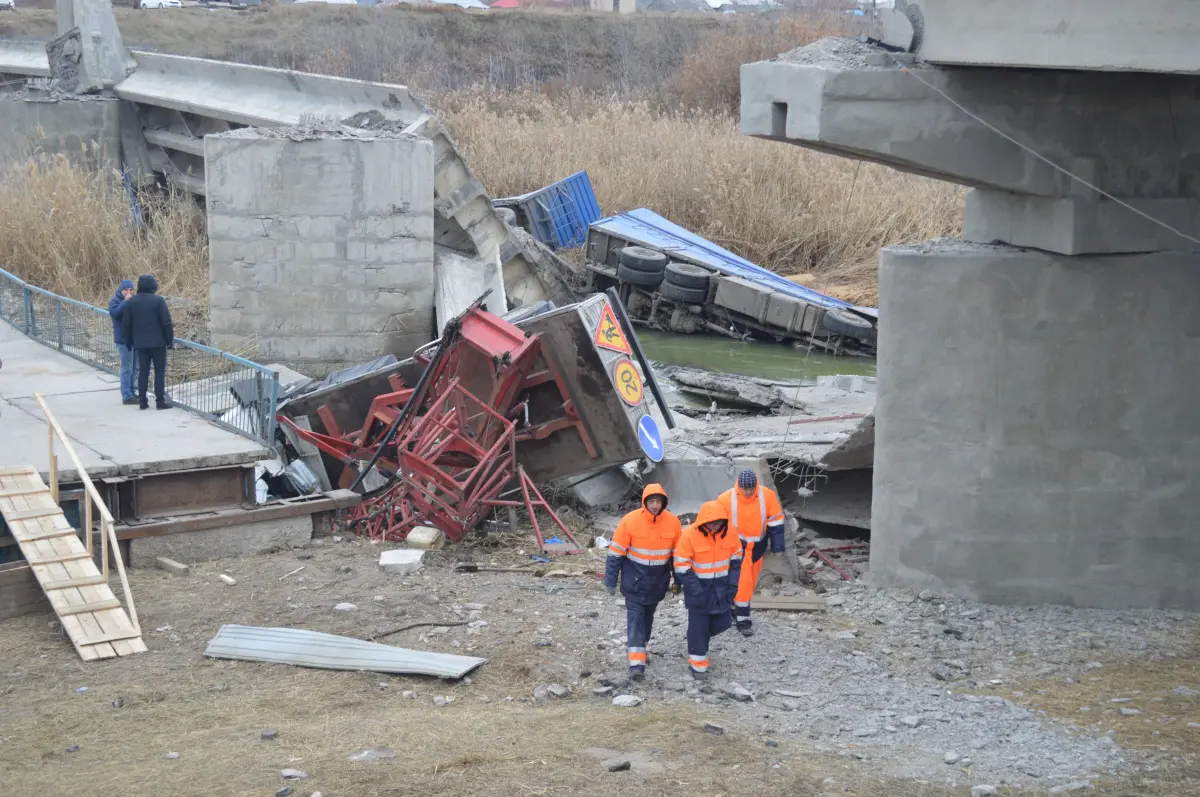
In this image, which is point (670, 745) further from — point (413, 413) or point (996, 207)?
point (413, 413)

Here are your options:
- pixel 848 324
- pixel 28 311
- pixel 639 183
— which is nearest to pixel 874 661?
pixel 28 311

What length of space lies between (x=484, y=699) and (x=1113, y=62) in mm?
4608

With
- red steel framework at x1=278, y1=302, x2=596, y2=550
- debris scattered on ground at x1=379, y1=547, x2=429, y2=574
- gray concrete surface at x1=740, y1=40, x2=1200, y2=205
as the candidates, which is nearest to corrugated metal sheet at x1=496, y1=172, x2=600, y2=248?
red steel framework at x1=278, y1=302, x2=596, y2=550

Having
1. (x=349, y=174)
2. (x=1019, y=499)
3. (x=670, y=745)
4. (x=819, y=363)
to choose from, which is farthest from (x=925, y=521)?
(x=819, y=363)

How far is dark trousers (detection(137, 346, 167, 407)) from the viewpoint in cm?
1203

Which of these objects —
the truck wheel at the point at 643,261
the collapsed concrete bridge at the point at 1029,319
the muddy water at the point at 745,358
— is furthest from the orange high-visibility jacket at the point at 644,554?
the truck wheel at the point at 643,261

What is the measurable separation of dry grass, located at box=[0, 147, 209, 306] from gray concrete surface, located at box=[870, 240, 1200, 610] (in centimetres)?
1224

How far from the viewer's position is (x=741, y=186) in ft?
85.7

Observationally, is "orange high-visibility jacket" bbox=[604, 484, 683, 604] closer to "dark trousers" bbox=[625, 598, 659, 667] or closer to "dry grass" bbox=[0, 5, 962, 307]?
"dark trousers" bbox=[625, 598, 659, 667]

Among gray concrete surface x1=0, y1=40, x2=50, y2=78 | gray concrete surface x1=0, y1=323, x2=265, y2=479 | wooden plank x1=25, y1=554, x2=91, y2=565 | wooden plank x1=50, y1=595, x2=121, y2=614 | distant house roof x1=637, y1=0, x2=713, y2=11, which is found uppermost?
distant house roof x1=637, y1=0, x2=713, y2=11

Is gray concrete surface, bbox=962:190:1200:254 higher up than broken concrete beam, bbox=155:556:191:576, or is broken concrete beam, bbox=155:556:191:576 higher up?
gray concrete surface, bbox=962:190:1200:254

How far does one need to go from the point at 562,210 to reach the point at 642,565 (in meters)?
18.4

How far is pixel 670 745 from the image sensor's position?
22.8ft

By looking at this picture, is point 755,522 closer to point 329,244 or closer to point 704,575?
point 704,575
